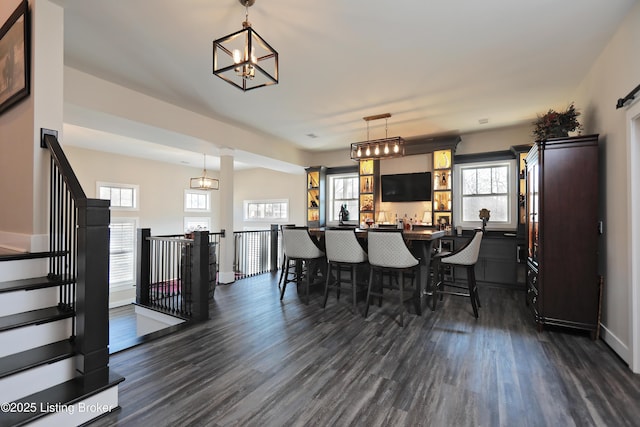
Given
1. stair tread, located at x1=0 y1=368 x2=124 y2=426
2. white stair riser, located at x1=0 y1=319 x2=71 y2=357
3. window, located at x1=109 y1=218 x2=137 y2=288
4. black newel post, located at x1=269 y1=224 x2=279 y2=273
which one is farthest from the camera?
window, located at x1=109 y1=218 x2=137 y2=288

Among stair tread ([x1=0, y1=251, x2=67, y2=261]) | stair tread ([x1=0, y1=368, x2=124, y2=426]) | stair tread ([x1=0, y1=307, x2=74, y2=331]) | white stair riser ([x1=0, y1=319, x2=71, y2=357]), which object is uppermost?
stair tread ([x1=0, y1=251, x2=67, y2=261])

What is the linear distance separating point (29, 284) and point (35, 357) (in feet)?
1.76

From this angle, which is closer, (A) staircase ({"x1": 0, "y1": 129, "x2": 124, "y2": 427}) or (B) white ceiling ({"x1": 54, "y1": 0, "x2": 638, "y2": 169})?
(A) staircase ({"x1": 0, "y1": 129, "x2": 124, "y2": 427})

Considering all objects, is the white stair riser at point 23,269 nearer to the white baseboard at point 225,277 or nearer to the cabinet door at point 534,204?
the white baseboard at point 225,277

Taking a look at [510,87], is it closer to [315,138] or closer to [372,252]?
[372,252]

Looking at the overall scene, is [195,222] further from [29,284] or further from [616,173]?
[616,173]

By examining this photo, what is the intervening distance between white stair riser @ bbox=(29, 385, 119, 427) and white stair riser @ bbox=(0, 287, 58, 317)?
77cm

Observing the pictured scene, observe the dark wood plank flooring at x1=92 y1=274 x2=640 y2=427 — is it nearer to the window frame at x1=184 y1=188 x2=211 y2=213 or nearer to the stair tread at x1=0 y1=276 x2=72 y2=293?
the stair tread at x1=0 y1=276 x2=72 y2=293

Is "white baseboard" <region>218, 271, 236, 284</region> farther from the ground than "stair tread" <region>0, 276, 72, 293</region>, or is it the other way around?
"stair tread" <region>0, 276, 72, 293</region>

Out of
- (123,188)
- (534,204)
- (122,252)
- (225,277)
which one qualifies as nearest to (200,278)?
(225,277)

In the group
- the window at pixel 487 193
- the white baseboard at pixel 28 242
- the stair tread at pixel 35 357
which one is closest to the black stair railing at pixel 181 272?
the white baseboard at pixel 28 242

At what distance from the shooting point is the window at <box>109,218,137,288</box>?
7.25 meters

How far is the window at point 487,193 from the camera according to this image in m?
5.48

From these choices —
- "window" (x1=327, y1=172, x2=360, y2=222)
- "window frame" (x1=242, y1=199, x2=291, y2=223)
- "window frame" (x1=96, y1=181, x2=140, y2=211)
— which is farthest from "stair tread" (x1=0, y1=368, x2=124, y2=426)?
"window frame" (x1=242, y1=199, x2=291, y2=223)
